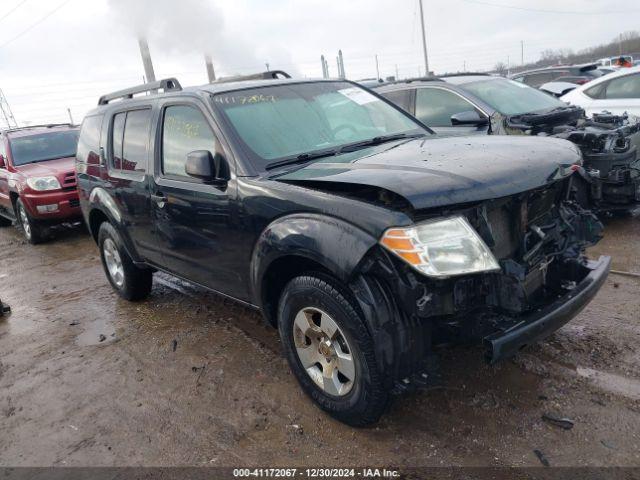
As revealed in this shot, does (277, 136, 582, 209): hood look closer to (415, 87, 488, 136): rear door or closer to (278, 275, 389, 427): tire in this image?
(278, 275, 389, 427): tire

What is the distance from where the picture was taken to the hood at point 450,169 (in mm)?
2408

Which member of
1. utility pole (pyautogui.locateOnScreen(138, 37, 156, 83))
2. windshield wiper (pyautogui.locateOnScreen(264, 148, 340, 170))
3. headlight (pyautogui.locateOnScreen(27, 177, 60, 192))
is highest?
utility pole (pyautogui.locateOnScreen(138, 37, 156, 83))

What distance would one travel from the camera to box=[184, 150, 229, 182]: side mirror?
315cm

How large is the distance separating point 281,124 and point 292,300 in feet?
4.18

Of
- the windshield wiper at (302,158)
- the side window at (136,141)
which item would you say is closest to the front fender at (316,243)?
the windshield wiper at (302,158)

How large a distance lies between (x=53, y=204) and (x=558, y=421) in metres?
7.70

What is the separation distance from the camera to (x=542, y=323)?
2461 mm

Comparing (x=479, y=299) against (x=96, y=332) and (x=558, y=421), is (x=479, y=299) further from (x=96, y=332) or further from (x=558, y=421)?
(x=96, y=332)

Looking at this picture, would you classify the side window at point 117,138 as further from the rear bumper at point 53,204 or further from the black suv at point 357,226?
the rear bumper at point 53,204

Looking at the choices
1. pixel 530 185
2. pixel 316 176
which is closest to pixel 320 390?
pixel 316 176

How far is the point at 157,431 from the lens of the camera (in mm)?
3037

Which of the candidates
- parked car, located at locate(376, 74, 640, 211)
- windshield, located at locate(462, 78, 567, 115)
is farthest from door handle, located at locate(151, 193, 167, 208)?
windshield, located at locate(462, 78, 567, 115)

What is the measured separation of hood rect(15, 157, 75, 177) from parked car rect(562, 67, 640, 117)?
318 inches

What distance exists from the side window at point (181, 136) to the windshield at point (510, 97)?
159 inches
